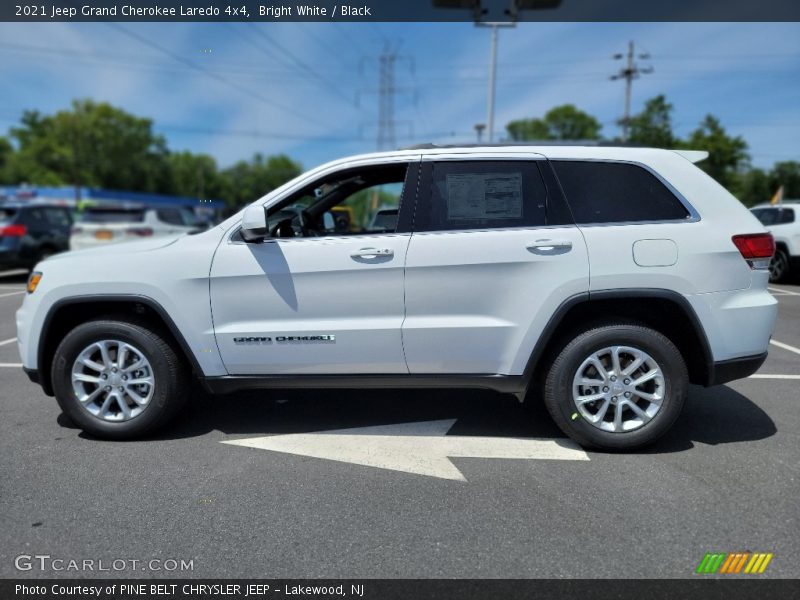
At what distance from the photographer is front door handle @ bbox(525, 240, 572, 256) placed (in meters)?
3.48

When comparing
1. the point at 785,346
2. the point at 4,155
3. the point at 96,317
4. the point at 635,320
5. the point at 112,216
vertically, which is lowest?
the point at 785,346

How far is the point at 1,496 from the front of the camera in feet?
10.2

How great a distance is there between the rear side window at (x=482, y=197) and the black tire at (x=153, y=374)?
5.88ft

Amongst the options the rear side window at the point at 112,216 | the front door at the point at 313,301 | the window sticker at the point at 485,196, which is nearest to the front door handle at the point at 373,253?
the front door at the point at 313,301

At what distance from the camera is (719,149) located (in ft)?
75.6

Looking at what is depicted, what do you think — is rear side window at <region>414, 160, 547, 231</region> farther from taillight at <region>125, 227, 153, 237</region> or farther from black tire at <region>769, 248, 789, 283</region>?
taillight at <region>125, 227, 153, 237</region>

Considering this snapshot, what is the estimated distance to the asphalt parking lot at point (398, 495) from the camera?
257cm

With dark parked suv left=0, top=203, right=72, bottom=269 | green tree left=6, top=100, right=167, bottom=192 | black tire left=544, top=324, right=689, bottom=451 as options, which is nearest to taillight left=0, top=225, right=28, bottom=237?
dark parked suv left=0, top=203, right=72, bottom=269

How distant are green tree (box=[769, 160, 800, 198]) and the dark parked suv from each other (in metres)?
55.6

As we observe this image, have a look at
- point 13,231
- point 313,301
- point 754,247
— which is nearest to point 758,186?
point 13,231

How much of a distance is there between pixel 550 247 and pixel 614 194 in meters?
0.54

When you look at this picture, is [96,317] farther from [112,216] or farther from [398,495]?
[112,216]

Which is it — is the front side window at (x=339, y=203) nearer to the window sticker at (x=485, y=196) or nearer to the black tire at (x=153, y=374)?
the window sticker at (x=485, y=196)

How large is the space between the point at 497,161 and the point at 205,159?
4877 inches
